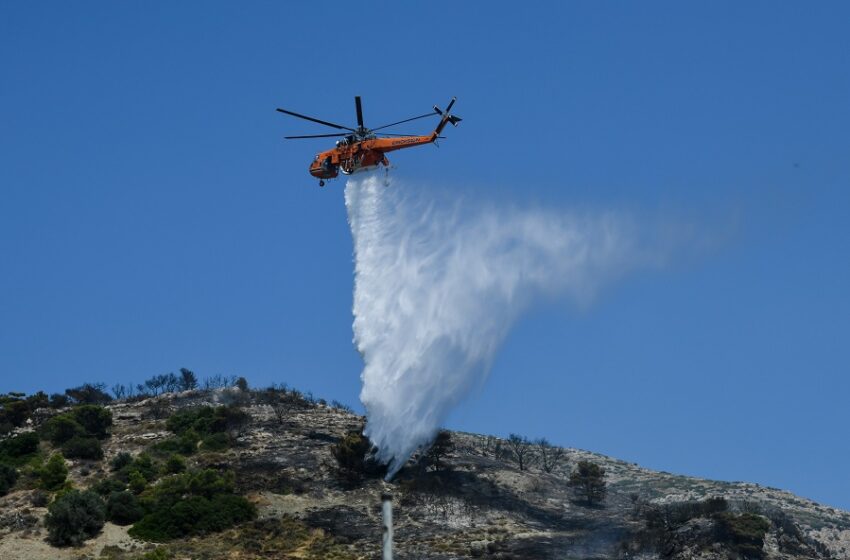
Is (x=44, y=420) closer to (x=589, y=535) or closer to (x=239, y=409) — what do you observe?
(x=239, y=409)

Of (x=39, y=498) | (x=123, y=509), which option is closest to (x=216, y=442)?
(x=39, y=498)

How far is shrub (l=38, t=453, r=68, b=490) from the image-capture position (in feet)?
272

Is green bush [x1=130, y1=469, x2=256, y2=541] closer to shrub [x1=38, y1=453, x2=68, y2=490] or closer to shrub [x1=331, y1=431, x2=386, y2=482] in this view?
Answer: shrub [x1=38, y1=453, x2=68, y2=490]

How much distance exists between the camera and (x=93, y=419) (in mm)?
96562

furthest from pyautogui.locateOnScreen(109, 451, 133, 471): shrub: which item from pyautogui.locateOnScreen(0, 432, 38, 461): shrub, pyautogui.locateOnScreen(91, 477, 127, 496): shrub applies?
pyautogui.locateOnScreen(0, 432, 38, 461): shrub

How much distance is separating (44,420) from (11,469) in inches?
730

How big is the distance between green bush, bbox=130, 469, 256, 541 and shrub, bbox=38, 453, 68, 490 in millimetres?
6596

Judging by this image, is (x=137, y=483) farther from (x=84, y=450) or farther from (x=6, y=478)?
(x=84, y=450)

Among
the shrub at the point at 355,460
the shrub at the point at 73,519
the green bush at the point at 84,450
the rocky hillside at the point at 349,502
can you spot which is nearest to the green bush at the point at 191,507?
the rocky hillside at the point at 349,502

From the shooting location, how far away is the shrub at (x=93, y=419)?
315ft

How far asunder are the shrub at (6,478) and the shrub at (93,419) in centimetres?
1097

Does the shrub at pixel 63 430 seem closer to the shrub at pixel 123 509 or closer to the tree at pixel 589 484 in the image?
the shrub at pixel 123 509

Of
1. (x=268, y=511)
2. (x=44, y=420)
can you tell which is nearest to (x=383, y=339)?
(x=268, y=511)

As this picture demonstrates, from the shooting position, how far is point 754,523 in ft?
244
